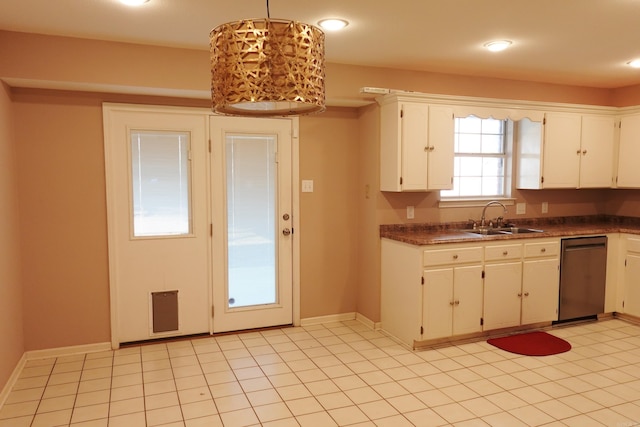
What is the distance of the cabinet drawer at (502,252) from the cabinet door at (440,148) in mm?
640

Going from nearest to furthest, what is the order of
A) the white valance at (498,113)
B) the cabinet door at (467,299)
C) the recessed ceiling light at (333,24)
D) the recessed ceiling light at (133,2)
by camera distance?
the recessed ceiling light at (133,2) → the recessed ceiling light at (333,24) → the cabinet door at (467,299) → the white valance at (498,113)

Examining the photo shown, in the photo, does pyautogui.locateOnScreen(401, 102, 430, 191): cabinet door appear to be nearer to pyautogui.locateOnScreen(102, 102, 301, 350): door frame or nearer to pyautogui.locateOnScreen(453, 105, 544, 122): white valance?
pyautogui.locateOnScreen(453, 105, 544, 122): white valance

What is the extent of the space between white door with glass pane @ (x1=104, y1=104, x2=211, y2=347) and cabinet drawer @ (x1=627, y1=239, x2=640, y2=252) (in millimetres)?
3928

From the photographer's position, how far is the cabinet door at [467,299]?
12.7ft

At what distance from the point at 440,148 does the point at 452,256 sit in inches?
36.9

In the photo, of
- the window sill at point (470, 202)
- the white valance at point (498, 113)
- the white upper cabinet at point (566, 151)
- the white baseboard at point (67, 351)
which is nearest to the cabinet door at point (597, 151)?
the white upper cabinet at point (566, 151)

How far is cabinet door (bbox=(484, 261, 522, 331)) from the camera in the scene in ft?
13.1

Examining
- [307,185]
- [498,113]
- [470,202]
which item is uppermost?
[498,113]

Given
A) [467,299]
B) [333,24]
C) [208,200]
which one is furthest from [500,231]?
[208,200]

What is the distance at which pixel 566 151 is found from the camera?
463 cm

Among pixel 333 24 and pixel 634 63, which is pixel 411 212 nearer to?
pixel 333 24

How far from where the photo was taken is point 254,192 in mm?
4195

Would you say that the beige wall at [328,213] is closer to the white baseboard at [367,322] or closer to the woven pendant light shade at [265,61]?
the white baseboard at [367,322]

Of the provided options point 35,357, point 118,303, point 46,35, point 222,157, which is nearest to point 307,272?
point 222,157
